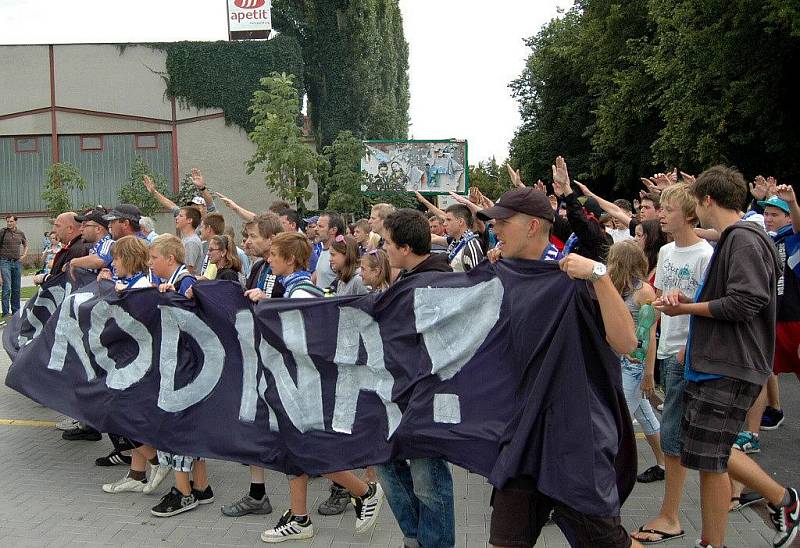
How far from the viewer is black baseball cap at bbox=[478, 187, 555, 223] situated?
3523 mm

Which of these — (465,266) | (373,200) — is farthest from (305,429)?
(373,200)

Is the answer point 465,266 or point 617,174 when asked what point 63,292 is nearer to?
point 465,266

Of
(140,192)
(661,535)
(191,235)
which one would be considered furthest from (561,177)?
(140,192)

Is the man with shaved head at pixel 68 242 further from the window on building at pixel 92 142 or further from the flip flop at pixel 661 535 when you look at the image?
the window on building at pixel 92 142

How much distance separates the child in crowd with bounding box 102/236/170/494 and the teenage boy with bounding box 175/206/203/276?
2247mm

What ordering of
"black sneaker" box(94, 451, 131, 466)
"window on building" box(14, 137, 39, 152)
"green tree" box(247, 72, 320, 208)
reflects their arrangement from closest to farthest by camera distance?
"black sneaker" box(94, 451, 131, 466) → "green tree" box(247, 72, 320, 208) → "window on building" box(14, 137, 39, 152)

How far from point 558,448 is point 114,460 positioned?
441cm

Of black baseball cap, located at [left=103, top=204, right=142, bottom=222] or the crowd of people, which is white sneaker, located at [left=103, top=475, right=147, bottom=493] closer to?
the crowd of people

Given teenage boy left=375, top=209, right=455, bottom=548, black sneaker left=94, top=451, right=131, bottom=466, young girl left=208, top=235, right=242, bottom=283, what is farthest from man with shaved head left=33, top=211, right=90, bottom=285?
teenage boy left=375, top=209, right=455, bottom=548

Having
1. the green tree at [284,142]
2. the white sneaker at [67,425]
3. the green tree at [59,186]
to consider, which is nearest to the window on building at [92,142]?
the green tree at [59,186]

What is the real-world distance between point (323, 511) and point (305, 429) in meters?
0.79

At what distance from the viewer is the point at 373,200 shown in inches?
1172

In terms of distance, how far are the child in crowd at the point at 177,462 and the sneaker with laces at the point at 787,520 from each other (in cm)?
367

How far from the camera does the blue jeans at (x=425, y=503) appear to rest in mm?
4121
